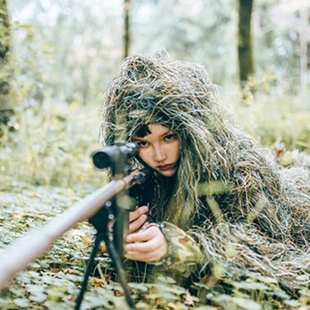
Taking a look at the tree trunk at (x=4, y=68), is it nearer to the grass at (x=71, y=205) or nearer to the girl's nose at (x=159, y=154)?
the grass at (x=71, y=205)

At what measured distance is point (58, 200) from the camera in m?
4.18

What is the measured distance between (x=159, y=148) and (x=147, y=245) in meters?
0.64

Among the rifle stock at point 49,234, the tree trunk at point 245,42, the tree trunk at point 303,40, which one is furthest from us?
the tree trunk at point 303,40

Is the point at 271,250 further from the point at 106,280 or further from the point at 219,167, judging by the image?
the point at 106,280

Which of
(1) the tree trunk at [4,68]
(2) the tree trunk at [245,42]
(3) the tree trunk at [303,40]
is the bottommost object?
(1) the tree trunk at [4,68]

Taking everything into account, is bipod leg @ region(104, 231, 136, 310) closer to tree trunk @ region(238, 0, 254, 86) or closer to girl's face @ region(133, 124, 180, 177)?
girl's face @ region(133, 124, 180, 177)

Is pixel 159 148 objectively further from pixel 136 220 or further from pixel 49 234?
pixel 49 234

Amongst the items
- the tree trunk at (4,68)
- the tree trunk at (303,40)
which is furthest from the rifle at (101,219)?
the tree trunk at (303,40)

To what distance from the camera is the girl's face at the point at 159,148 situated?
245 centimetres

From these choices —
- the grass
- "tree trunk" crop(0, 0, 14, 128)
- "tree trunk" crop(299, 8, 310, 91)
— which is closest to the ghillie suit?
the grass

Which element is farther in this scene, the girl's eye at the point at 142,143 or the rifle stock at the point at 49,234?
the girl's eye at the point at 142,143

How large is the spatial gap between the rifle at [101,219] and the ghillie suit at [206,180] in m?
0.32

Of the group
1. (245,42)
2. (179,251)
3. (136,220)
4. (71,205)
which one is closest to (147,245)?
(179,251)

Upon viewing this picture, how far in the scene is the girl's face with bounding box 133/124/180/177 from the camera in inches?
Answer: 96.3
